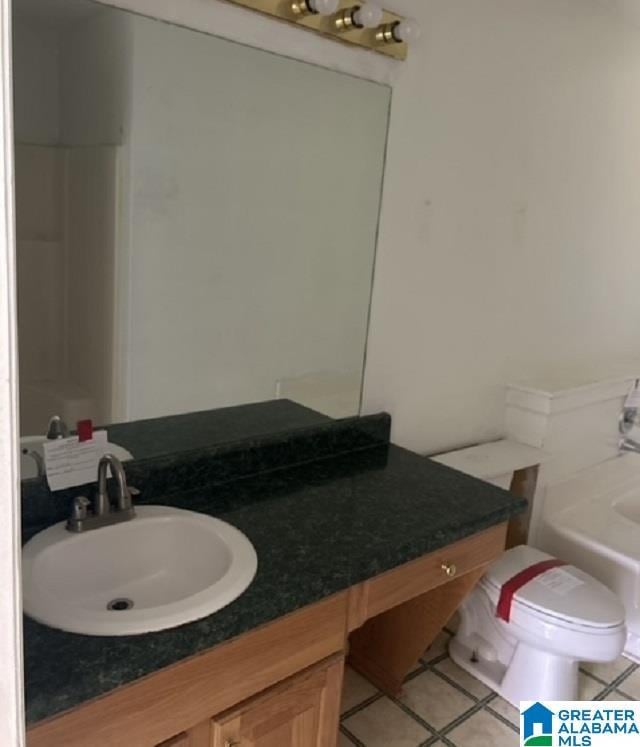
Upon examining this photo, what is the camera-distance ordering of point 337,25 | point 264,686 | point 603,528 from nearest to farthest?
point 264,686 < point 337,25 < point 603,528

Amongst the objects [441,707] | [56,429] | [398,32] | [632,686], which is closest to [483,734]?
[441,707]

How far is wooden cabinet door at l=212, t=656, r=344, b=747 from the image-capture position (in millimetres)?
1186

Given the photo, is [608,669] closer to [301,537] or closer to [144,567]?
[301,537]

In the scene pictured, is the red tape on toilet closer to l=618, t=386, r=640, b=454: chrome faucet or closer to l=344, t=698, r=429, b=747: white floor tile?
l=344, t=698, r=429, b=747: white floor tile

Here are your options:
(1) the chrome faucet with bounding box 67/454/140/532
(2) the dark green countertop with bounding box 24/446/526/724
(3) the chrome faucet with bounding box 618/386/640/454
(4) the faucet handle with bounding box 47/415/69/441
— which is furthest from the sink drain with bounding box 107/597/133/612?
(3) the chrome faucet with bounding box 618/386/640/454

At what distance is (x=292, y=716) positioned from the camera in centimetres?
130

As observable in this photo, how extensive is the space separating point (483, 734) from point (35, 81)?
2.03 metres

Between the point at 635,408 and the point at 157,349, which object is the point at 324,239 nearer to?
the point at 157,349

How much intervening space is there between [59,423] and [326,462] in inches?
29.4

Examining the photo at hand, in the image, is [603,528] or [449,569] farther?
[603,528]

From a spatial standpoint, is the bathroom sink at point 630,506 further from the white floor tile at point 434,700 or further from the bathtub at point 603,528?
the white floor tile at point 434,700

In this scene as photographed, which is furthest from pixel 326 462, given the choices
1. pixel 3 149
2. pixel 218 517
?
pixel 3 149

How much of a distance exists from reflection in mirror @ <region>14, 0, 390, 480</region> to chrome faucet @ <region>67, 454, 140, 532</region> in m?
0.14

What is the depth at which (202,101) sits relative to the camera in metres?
1.53
